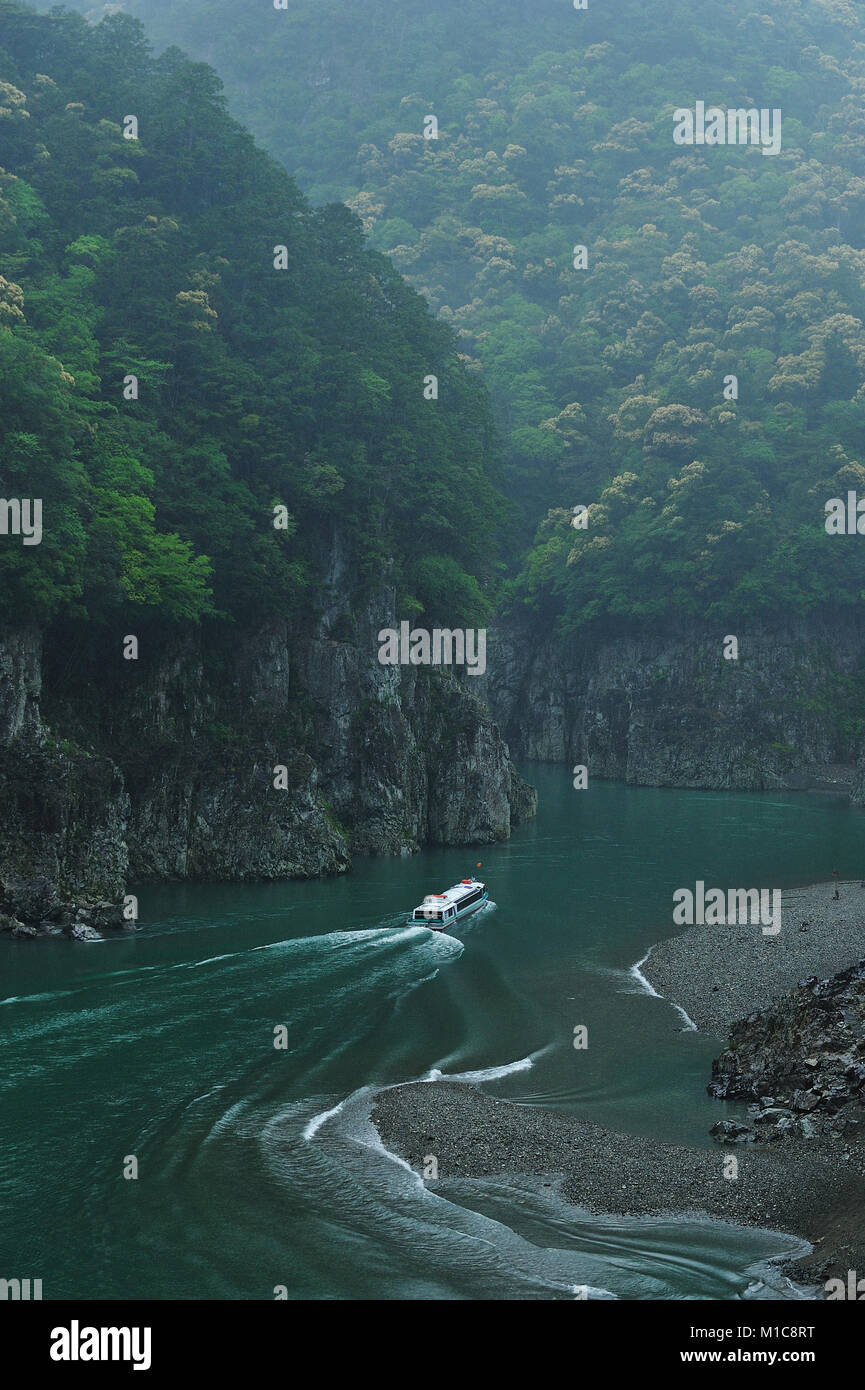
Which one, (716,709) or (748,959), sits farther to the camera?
(716,709)

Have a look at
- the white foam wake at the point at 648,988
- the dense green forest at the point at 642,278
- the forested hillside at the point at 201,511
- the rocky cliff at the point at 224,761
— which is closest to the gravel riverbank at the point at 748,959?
the white foam wake at the point at 648,988

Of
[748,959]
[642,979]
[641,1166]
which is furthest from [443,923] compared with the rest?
[641,1166]

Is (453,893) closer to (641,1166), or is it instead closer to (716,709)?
(641,1166)

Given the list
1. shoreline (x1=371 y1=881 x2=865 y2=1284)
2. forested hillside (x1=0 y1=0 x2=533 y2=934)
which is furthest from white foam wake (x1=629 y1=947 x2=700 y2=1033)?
forested hillside (x1=0 y1=0 x2=533 y2=934)

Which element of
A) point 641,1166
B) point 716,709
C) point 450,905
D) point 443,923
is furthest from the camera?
point 716,709

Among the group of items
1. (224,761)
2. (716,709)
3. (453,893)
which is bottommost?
(453,893)
